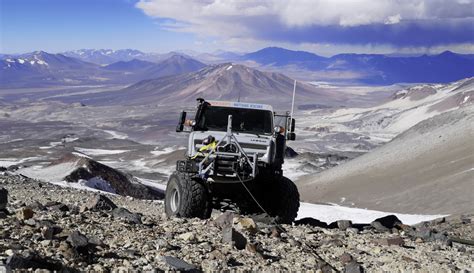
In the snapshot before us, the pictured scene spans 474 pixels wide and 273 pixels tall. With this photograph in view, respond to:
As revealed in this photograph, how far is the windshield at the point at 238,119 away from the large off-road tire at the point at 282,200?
986 millimetres

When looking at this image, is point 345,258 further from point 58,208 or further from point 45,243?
point 58,208

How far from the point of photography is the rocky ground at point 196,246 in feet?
19.2

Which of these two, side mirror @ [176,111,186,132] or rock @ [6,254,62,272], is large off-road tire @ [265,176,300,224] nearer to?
side mirror @ [176,111,186,132]

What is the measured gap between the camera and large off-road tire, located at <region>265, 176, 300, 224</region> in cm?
1091

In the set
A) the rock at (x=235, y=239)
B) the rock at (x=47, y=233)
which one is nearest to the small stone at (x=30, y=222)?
the rock at (x=47, y=233)

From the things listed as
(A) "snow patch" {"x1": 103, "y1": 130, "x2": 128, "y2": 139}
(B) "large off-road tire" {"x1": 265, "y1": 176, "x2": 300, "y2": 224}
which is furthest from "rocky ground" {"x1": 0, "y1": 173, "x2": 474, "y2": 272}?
(A) "snow patch" {"x1": 103, "y1": 130, "x2": 128, "y2": 139}

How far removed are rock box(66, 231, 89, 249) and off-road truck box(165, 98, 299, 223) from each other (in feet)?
13.0

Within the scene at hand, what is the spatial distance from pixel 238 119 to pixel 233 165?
4.39ft

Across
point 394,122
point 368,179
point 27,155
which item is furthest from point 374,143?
point 368,179

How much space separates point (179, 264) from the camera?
19.5ft

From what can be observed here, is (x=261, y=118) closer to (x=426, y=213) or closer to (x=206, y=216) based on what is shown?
(x=206, y=216)

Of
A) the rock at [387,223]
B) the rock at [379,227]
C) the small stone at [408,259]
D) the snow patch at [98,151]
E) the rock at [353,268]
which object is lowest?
the snow patch at [98,151]

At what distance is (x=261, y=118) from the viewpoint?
446 inches

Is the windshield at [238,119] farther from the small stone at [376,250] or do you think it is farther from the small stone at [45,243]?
the small stone at [45,243]
